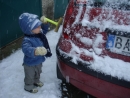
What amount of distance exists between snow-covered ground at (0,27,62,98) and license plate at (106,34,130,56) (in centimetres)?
125

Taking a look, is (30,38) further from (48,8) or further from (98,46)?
(48,8)

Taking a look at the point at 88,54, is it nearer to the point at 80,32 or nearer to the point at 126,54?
the point at 80,32

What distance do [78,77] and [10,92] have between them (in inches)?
48.3

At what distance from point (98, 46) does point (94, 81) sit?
1.35 ft

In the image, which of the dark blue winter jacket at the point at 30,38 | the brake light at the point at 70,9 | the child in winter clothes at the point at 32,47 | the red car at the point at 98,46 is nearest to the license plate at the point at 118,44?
the red car at the point at 98,46

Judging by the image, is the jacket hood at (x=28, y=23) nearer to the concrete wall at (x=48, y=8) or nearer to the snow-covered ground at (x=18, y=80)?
the snow-covered ground at (x=18, y=80)

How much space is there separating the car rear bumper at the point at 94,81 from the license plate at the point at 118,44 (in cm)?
30

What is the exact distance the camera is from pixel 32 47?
262cm

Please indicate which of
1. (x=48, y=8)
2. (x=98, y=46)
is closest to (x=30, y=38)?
(x=98, y=46)

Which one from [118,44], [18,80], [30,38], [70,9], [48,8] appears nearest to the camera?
[118,44]

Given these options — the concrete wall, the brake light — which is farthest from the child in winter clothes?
the concrete wall

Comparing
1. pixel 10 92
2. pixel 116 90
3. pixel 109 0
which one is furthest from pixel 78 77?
pixel 10 92

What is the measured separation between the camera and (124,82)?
83.3 inches

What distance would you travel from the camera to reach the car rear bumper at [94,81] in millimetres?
2166
